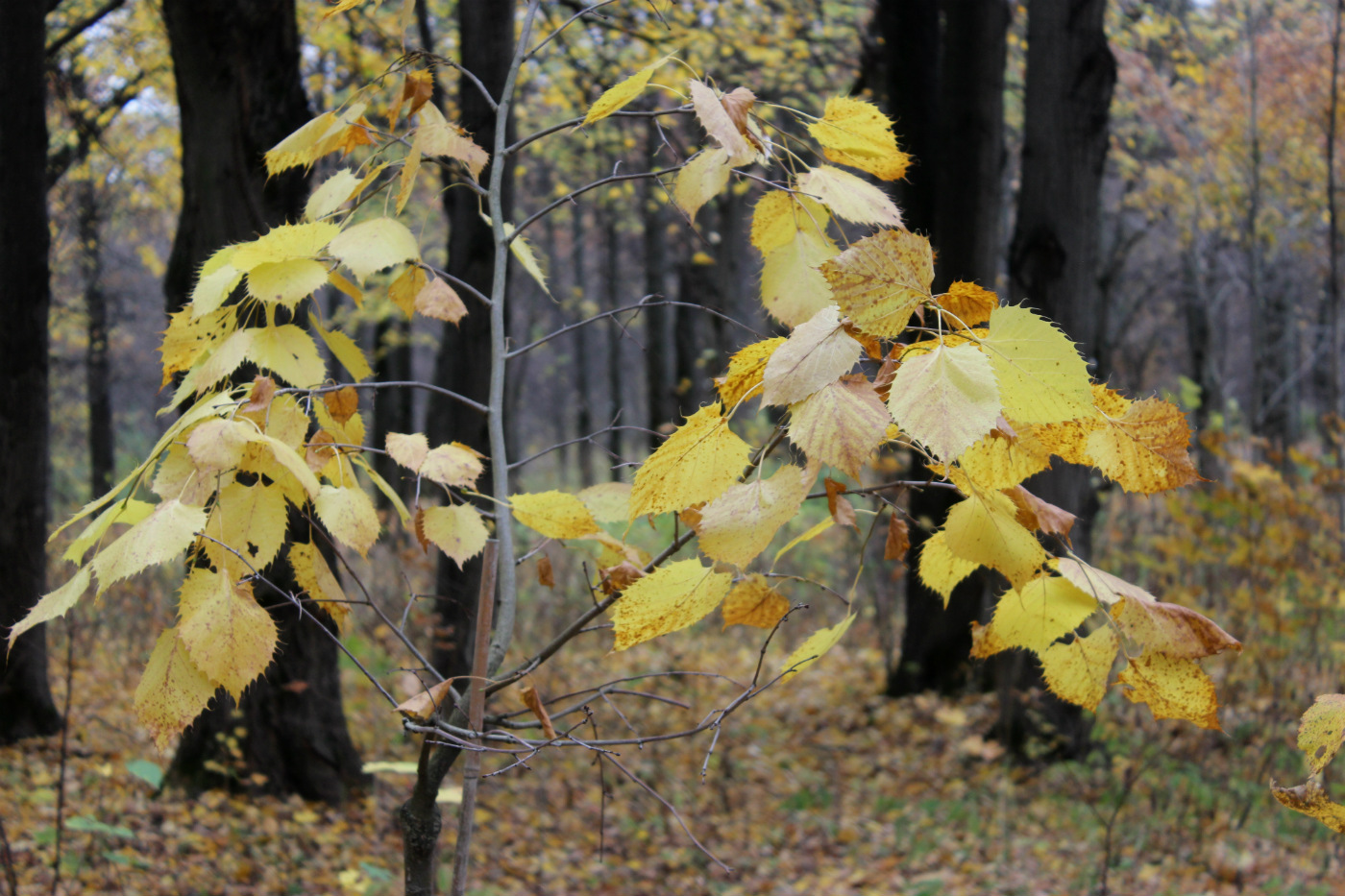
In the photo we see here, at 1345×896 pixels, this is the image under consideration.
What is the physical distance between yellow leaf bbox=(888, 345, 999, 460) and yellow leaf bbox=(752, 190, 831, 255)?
13.3 inches

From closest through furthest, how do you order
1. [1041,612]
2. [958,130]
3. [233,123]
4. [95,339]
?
[1041,612]
[233,123]
[958,130]
[95,339]

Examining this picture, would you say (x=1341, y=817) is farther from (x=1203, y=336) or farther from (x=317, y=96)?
(x=1203, y=336)

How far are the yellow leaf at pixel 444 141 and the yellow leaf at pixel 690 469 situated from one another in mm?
559

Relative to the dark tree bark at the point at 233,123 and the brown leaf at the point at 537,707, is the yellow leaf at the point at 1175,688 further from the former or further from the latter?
the dark tree bark at the point at 233,123

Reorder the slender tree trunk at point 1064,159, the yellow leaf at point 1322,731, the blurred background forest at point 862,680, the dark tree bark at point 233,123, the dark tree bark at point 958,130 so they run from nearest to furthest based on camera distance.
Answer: the yellow leaf at point 1322,731, the dark tree bark at point 233,123, the blurred background forest at point 862,680, the slender tree trunk at point 1064,159, the dark tree bark at point 958,130

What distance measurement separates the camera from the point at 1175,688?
2.68 feet

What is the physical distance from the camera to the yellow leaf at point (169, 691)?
769 millimetres

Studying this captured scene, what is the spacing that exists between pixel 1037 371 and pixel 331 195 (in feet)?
2.67

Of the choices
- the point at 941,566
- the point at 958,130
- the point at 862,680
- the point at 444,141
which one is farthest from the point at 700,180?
the point at 862,680

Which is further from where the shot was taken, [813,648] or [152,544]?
[813,648]

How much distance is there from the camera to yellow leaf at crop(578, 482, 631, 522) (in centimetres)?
113

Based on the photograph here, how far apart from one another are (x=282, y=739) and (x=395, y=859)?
782mm

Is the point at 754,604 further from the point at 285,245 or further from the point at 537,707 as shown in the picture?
the point at 285,245

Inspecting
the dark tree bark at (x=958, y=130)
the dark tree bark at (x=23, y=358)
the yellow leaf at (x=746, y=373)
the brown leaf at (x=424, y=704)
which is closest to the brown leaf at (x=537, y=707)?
the brown leaf at (x=424, y=704)
